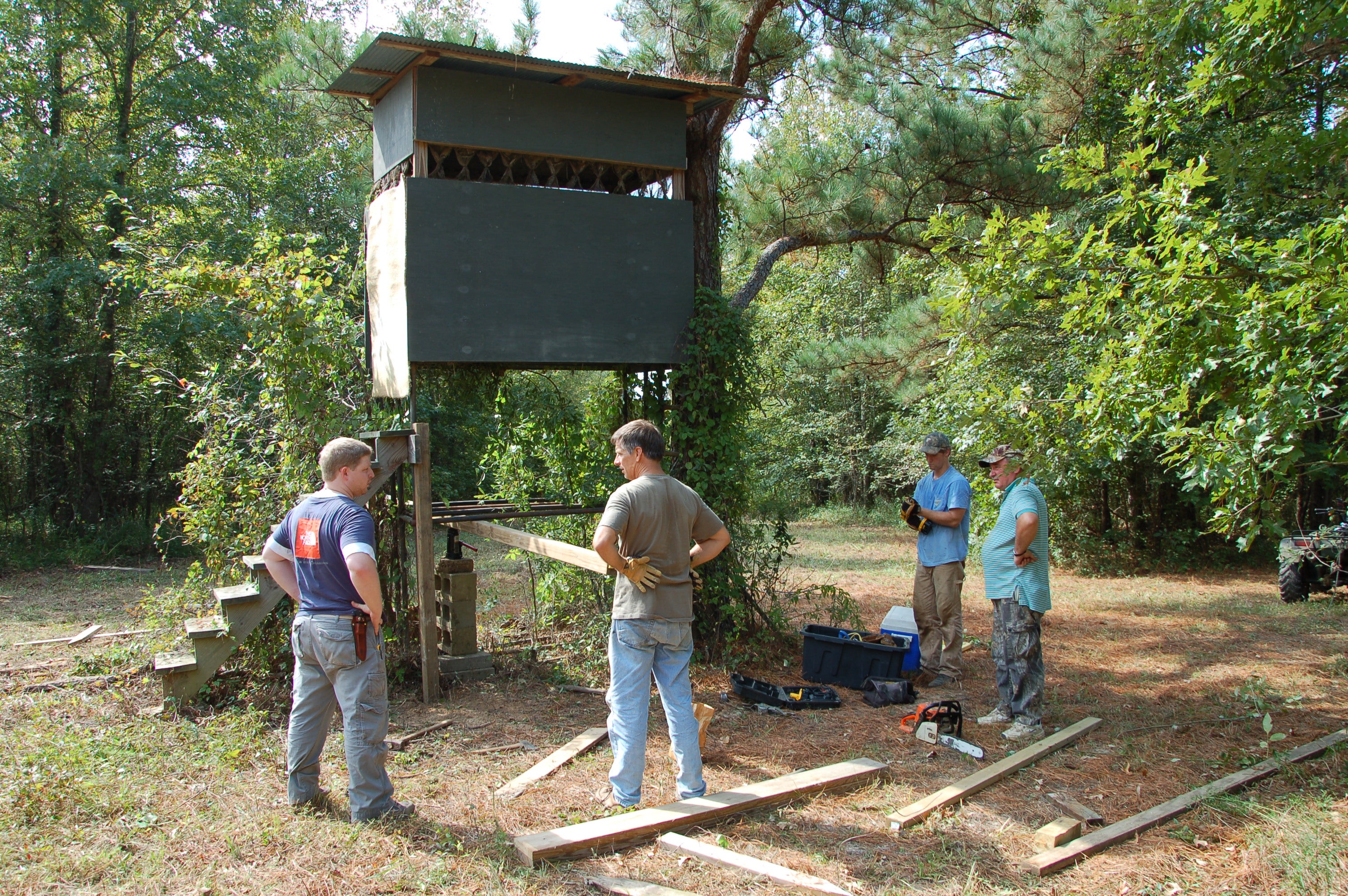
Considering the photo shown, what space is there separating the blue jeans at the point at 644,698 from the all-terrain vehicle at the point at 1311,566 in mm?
8325

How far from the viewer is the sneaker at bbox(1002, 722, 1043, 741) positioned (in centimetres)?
520

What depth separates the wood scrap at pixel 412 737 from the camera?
5.04 meters

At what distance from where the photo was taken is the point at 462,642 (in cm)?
664

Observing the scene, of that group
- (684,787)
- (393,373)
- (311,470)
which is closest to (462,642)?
(311,470)

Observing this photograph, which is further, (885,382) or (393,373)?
(885,382)

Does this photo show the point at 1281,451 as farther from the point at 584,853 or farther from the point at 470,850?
the point at 470,850

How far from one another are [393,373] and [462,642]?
6.90 ft

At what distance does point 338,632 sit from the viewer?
150 inches

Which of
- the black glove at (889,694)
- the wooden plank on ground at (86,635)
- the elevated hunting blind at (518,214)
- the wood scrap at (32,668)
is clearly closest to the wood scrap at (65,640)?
the wooden plank on ground at (86,635)

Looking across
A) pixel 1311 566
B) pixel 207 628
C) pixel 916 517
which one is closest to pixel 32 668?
pixel 207 628

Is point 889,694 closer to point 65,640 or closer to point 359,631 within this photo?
point 359,631

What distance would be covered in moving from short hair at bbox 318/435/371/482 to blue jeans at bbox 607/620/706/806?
1.39 metres

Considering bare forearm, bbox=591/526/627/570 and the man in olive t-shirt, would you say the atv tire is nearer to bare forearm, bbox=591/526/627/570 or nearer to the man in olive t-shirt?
the man in olive t-shirt

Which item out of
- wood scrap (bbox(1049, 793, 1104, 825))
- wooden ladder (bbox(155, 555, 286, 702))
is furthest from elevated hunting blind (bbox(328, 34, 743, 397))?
wood scrap (bbox(1049, 793, 1104, 825))
